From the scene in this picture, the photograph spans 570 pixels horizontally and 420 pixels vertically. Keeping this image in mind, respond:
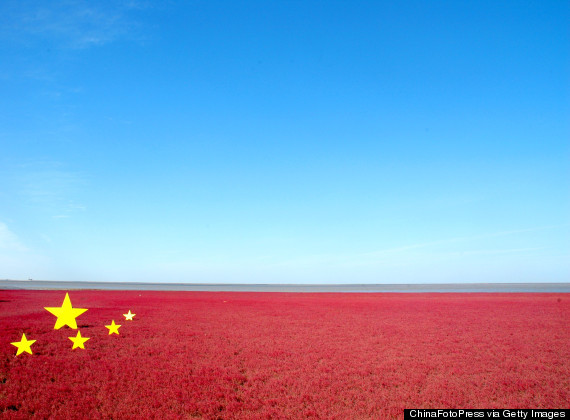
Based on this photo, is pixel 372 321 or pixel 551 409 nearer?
pixel 551 409

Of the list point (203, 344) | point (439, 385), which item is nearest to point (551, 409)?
point (439, 385)

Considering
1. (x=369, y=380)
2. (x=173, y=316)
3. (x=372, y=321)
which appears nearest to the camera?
(x=369, y=380)

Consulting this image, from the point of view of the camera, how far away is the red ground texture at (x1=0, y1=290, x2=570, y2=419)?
352 inches

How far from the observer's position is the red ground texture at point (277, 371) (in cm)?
895

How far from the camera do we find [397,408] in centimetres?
880

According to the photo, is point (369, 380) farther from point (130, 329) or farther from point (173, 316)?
point (173, 316)

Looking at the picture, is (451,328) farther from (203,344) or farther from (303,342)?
(203,344)

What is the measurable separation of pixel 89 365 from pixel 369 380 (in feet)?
30.5

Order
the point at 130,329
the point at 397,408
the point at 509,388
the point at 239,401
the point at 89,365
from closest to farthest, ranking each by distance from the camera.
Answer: the point at 397,408 → the point at 239,401 → the point at 509,388 → the point at 89,365 → the point at 130,329

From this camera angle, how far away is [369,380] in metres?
Answer: 11.1

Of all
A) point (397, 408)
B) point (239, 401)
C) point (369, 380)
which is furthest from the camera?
point (369, 380)

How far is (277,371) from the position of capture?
12102 millimetres

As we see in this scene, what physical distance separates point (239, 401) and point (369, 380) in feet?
13.4

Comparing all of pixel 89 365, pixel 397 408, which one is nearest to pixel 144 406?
pixel 89 365
